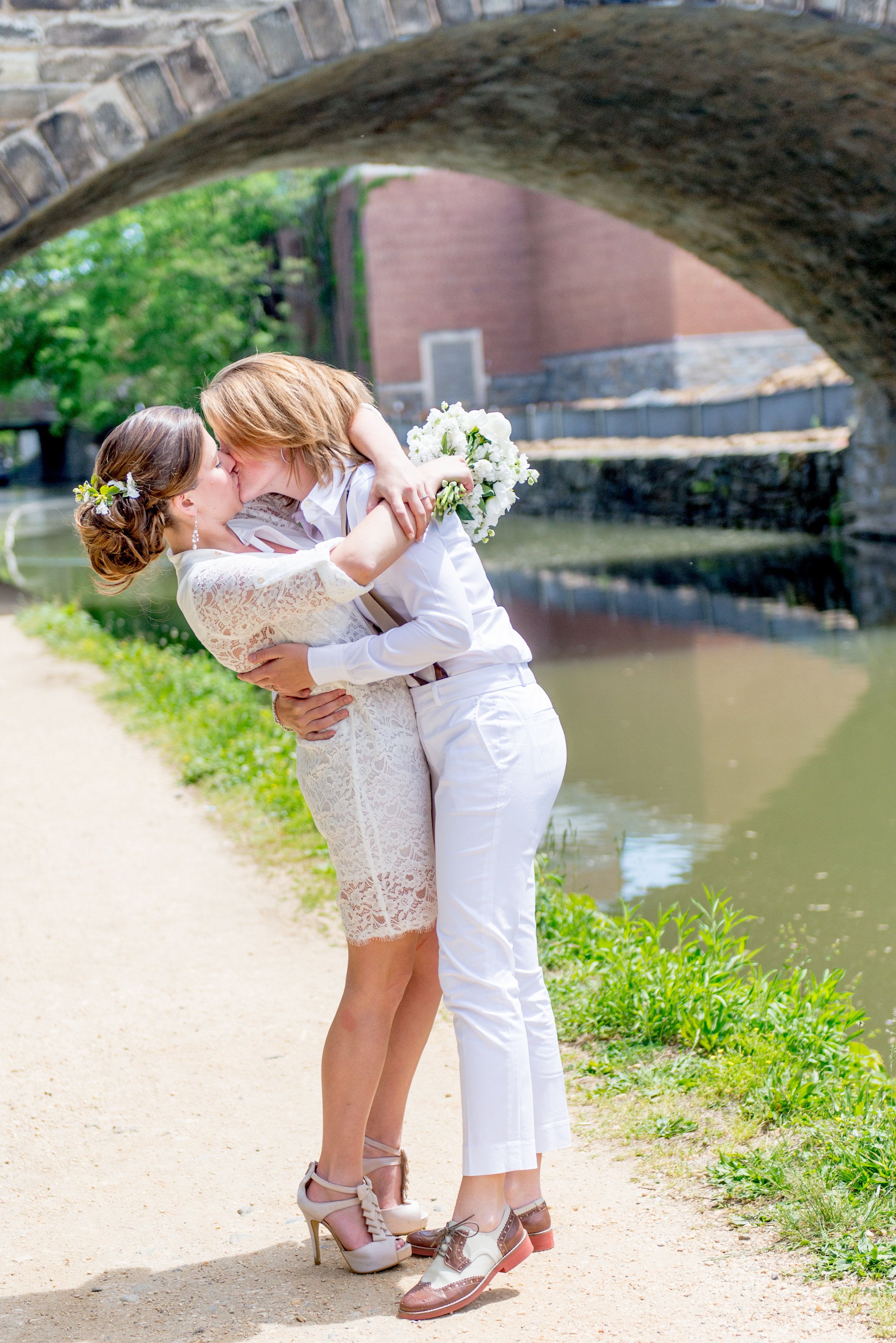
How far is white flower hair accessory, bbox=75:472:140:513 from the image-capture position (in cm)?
251

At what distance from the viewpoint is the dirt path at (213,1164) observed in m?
2.43

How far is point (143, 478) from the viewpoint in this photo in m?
2.52

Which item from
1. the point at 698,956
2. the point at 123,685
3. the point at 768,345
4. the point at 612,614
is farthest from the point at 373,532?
the point at 768,345

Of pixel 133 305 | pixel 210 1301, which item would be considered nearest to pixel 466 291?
pixel 133 305

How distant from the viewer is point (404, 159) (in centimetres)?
1223

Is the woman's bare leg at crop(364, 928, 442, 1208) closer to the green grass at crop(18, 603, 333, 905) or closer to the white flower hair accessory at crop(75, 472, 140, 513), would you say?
the white flower hair accessory at crop(75, 472, 140, 513)

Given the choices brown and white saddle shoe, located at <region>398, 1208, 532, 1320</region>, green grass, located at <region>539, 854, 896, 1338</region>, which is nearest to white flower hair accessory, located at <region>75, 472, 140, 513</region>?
brown and white saddle shoe, located at <region>398, 1208, 532, 1320</region>

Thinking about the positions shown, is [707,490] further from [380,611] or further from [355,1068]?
[355,1068]

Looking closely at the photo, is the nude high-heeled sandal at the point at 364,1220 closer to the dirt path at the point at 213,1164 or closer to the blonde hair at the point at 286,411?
the dirt path at the point at 213,1164

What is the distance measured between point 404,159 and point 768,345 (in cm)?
1725

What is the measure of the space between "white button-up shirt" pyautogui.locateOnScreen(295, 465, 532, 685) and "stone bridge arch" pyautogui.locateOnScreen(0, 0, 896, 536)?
171 inches

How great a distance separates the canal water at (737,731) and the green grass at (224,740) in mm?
568

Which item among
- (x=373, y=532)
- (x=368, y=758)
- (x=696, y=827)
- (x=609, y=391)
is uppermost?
(x=609, y=391)

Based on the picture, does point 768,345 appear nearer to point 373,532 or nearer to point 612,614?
point 612,614
